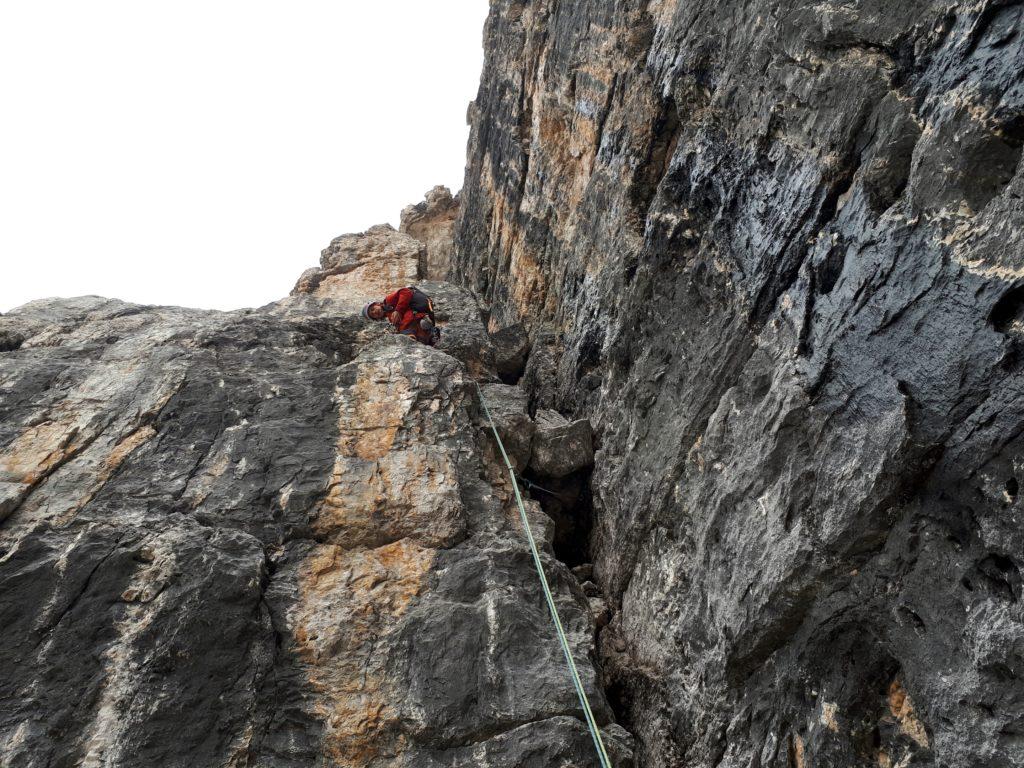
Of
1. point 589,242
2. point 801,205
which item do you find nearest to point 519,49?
point 589,242

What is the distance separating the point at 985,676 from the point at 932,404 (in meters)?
1.84

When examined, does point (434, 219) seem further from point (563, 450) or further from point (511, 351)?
point (563, 450)

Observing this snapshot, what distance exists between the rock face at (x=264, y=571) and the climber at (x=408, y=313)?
1.13 metres

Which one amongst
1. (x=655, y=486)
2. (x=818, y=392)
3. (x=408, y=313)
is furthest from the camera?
(x=408, y=313)

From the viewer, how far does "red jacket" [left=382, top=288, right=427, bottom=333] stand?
38.4ft

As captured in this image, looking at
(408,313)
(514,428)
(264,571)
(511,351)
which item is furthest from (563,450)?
(264,571)

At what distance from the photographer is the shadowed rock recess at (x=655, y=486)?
4758 mm

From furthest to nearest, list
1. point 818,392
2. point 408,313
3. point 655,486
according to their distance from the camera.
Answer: point 408,313
point 655,486
point 818,392

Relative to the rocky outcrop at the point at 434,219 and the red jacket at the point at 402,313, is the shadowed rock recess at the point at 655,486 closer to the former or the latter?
the red jacket at the point at 402,313

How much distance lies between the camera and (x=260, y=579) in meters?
6.94

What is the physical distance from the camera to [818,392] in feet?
19.4

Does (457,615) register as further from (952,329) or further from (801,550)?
(952,329)

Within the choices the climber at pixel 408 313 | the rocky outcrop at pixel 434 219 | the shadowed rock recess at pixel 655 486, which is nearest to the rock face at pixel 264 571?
the shadowed rock recess at pixel 655 486

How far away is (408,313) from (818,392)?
764 centimetres
